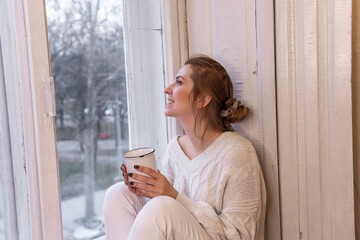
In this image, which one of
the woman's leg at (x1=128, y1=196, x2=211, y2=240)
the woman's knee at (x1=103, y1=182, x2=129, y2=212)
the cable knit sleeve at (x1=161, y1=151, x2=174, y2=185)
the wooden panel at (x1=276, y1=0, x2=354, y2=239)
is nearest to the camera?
the woman's leg at (x1=128, y1=196, x2=211, y2=240)

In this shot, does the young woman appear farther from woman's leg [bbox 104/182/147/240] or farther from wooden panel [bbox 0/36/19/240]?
wooden panel [bbox 0/36/19/240]

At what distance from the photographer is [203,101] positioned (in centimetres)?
131

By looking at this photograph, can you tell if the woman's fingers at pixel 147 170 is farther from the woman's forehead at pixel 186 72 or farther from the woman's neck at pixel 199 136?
the woman's forehead at pixel 186 72

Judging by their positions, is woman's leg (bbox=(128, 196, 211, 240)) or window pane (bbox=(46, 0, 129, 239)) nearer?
woman's leg (bbox=(128, 196, 211, 240))

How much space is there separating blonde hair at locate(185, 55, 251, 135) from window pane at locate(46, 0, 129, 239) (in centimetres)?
33

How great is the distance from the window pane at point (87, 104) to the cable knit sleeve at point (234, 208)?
0.38 metres

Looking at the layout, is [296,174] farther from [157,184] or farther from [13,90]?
[13,90]

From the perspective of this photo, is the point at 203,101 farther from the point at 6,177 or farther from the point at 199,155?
the point at 6,177

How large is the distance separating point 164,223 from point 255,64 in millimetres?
662

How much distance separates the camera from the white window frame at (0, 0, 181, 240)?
3.48ft

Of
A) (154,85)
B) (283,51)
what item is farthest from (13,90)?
(283,51)

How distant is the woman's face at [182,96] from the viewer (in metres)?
1.31

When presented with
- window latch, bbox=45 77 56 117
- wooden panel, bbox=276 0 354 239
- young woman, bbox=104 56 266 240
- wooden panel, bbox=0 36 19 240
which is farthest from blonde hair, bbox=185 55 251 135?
wooden panel, bbox=0 36 19 240

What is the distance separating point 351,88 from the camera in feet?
3.72
